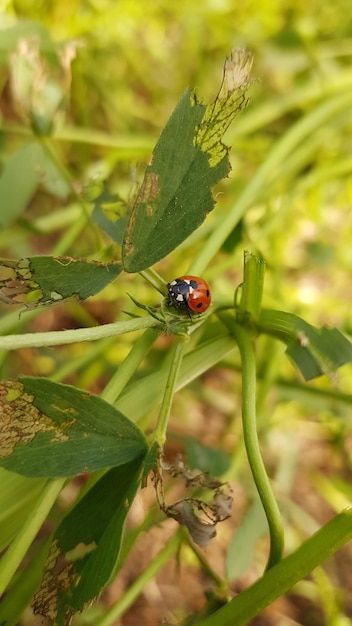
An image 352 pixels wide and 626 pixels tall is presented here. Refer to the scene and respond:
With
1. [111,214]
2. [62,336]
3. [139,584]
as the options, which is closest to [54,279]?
[62,336]

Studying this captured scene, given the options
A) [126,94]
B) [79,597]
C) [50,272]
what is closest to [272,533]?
[79,597]

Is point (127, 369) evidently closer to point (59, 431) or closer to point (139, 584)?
point (59, 431)

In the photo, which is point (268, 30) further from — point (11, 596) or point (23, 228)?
point (11, 596)

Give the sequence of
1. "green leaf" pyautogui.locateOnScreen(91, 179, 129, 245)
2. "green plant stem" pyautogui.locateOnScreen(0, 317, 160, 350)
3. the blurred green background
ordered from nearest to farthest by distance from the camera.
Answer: "green plant stem" pyautogui.locateOnScreen(0, 317, 160, 350) → "green leaf" pyautogui.locateOnScreen(91, 179, 129, 245) → the blurred green background

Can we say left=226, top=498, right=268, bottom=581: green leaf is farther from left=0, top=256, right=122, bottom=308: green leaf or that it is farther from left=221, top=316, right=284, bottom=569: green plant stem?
left=0, top=256, right=122, bottom=308: green leaf

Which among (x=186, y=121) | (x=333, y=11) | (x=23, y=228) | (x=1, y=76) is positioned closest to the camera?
(x=186, y=121)

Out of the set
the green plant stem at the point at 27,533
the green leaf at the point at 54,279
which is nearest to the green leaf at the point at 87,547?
the green plant stem at the point at 27,533

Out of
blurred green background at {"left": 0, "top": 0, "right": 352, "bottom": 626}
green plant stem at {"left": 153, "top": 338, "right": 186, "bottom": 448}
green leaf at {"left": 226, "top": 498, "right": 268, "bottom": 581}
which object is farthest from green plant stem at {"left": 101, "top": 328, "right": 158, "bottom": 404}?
green leaf at {"left": 226, "top": 498, "right": 268, "bottom": 581}
